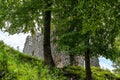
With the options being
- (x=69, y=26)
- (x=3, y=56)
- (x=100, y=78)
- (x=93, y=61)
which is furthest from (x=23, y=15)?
(x=93, y=61)

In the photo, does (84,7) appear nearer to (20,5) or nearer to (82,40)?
(82,40)

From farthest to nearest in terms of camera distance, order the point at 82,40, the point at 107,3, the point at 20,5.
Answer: the point at 20,5 → the point at 82,40 → the point at 107,3

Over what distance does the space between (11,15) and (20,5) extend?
3.68 feet

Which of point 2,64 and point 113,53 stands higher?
point 2,64

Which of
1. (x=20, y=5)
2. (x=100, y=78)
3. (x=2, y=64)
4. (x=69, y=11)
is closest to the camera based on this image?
(x=2, y=64)

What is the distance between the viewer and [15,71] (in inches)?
413

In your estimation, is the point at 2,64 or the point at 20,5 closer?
the point at 2,64

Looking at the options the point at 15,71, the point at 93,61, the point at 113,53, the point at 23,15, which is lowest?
the point at 93,61

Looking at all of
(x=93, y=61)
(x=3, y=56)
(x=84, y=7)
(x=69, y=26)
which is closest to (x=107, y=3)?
(x=84, y=7)

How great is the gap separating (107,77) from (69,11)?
38.6ft

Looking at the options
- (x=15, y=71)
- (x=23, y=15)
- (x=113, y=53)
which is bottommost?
(x=113, y=53)

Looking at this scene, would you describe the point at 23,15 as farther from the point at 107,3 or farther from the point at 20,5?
the point at 107,3

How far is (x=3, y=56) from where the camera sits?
1080 centimetres

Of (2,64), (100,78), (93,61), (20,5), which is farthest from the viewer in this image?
(93,61)
